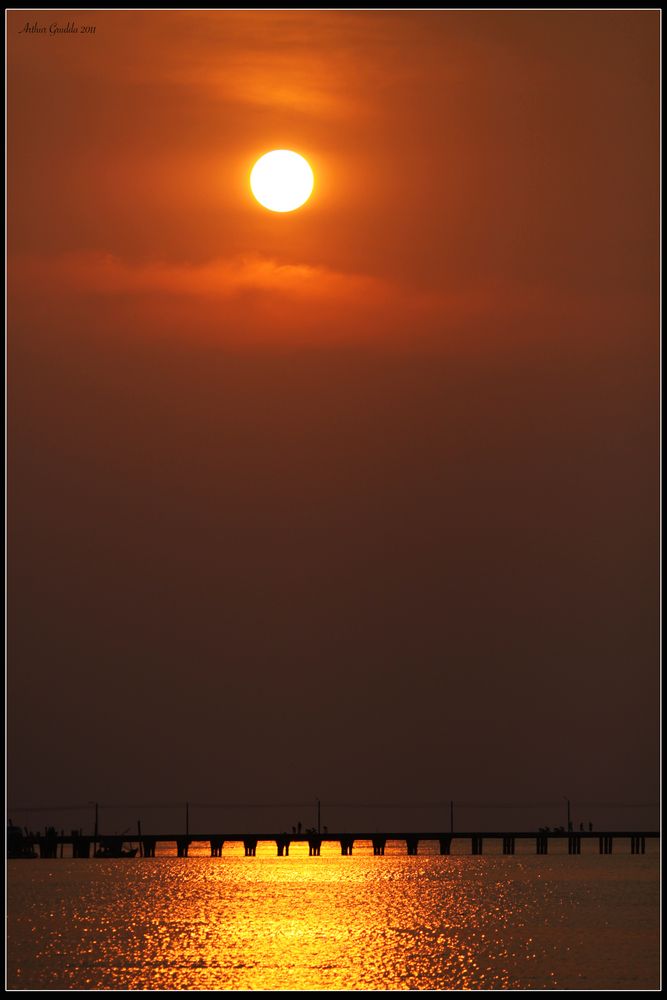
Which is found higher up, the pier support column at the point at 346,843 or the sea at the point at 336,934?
the sea at the point at 336,934

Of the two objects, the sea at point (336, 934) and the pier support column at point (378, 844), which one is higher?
the sea at point (336, 934)

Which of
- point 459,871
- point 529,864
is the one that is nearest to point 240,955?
point 459,871

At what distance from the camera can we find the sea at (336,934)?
55.1 metres

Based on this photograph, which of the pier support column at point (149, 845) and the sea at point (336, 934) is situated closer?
the sea at point (336, 934)

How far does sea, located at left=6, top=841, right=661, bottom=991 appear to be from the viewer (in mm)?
55062

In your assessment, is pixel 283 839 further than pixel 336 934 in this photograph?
Yes

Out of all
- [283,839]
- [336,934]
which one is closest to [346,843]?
[283,839]

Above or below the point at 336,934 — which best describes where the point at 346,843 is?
below

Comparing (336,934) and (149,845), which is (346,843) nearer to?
(149,845)

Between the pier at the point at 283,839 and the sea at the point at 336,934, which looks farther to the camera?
the pier at the point at 283,839

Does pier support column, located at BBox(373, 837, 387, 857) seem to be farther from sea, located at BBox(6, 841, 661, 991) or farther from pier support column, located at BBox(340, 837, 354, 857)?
sea, located at BBox(6, 841, 661, 991)

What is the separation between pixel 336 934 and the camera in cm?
7206

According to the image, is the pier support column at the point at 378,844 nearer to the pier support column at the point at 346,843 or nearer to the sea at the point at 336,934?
the pier support column at the point at 346,843

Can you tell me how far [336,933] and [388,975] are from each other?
58.0 ft
